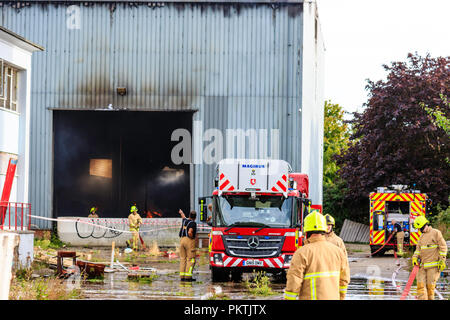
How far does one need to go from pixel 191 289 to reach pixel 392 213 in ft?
53.0

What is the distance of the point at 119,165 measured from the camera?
41906mm

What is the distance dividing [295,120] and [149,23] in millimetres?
7635

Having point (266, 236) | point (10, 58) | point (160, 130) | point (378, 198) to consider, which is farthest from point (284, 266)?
point (160, 130)

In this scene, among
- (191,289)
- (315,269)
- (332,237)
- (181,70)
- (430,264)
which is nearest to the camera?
(315,269)

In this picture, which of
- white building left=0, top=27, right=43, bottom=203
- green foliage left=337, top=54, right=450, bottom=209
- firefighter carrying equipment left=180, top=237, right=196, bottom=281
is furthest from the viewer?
green foliage left=337, top=54, right=450, bottom=209

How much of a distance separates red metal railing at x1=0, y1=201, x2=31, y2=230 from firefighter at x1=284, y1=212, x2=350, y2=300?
45.4 ft

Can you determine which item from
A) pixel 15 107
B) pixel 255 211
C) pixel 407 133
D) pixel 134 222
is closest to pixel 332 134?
pixel 407 133

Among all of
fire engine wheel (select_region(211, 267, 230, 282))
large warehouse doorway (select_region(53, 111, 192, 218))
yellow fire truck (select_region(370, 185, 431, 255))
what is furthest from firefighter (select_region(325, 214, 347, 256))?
large warehouse doorway (select_region(53, 111, 192, 218))

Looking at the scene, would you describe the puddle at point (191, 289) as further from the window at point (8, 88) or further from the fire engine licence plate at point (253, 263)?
the window at point (8, 88)

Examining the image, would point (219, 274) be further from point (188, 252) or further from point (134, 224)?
point (134, 224)

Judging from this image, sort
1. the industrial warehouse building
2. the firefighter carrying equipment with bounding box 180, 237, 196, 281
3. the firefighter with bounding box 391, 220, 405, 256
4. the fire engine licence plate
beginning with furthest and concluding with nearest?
the industrial warehouse building
the firefighter with bounding box 391, 220, 405, 256
the firefighter carrying equipment with bounding box 180, 237, 196, 281
the fire engine licence plate

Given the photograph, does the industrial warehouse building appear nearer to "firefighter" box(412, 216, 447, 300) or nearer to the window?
the window

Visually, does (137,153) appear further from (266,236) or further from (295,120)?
(266,236)

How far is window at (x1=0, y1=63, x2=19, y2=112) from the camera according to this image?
24.2m
